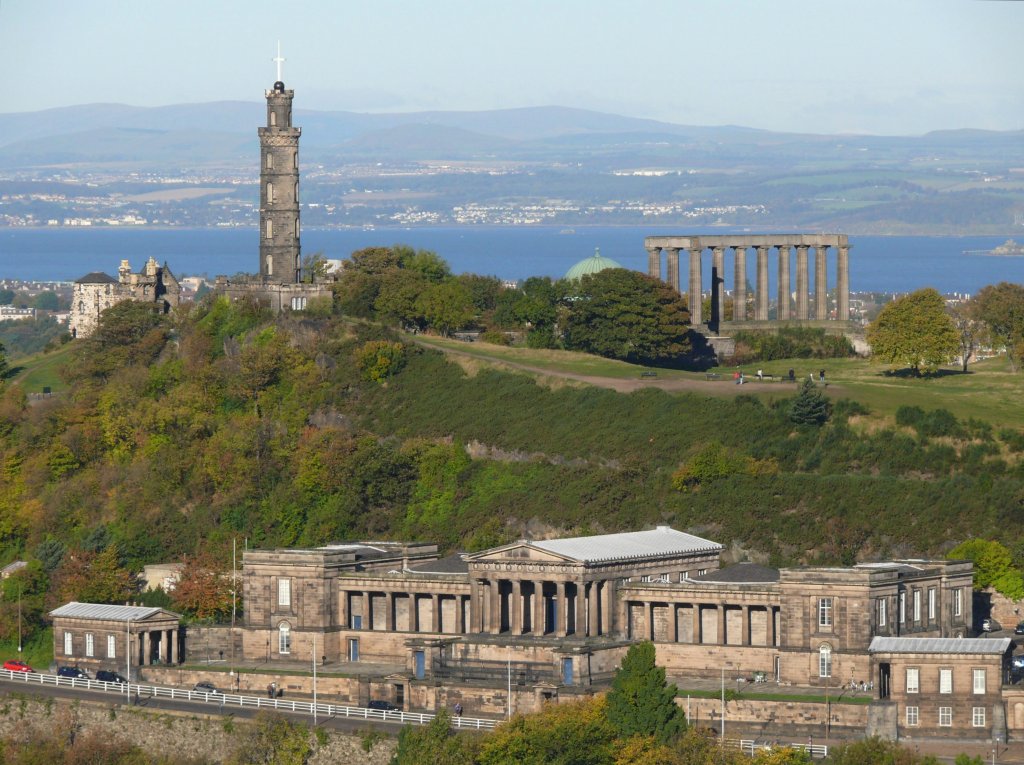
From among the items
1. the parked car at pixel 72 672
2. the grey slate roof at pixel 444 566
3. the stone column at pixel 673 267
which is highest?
the stone column at pixel 673 267

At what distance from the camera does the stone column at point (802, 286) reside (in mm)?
150000

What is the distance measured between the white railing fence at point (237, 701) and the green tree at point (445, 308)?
150 feet

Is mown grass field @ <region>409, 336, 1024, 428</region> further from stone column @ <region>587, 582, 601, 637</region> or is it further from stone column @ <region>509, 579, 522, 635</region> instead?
stone column @ <region>509, 579, 522, 635</region>

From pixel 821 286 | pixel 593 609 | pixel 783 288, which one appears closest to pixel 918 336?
pixel 783 288

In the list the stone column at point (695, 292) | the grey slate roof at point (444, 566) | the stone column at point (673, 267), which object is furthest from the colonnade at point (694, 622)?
the stone column at point (673, 267)

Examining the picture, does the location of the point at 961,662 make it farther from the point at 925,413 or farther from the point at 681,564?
the point at 925,413

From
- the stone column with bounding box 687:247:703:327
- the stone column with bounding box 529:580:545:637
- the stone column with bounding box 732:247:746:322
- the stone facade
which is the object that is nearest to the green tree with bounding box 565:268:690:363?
the stone column with bounding box 687:247:703:327

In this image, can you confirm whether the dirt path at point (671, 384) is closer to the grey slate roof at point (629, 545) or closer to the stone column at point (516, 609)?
the grey slate roof at point (629, 545)

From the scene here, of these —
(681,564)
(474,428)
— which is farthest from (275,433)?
(681,564)

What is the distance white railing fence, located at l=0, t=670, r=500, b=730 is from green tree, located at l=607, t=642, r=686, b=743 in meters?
4.76

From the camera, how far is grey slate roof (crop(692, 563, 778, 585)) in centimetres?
9506

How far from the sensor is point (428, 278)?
5778 inches

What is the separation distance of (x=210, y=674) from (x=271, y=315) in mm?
41286

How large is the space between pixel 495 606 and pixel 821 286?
60387 mm
